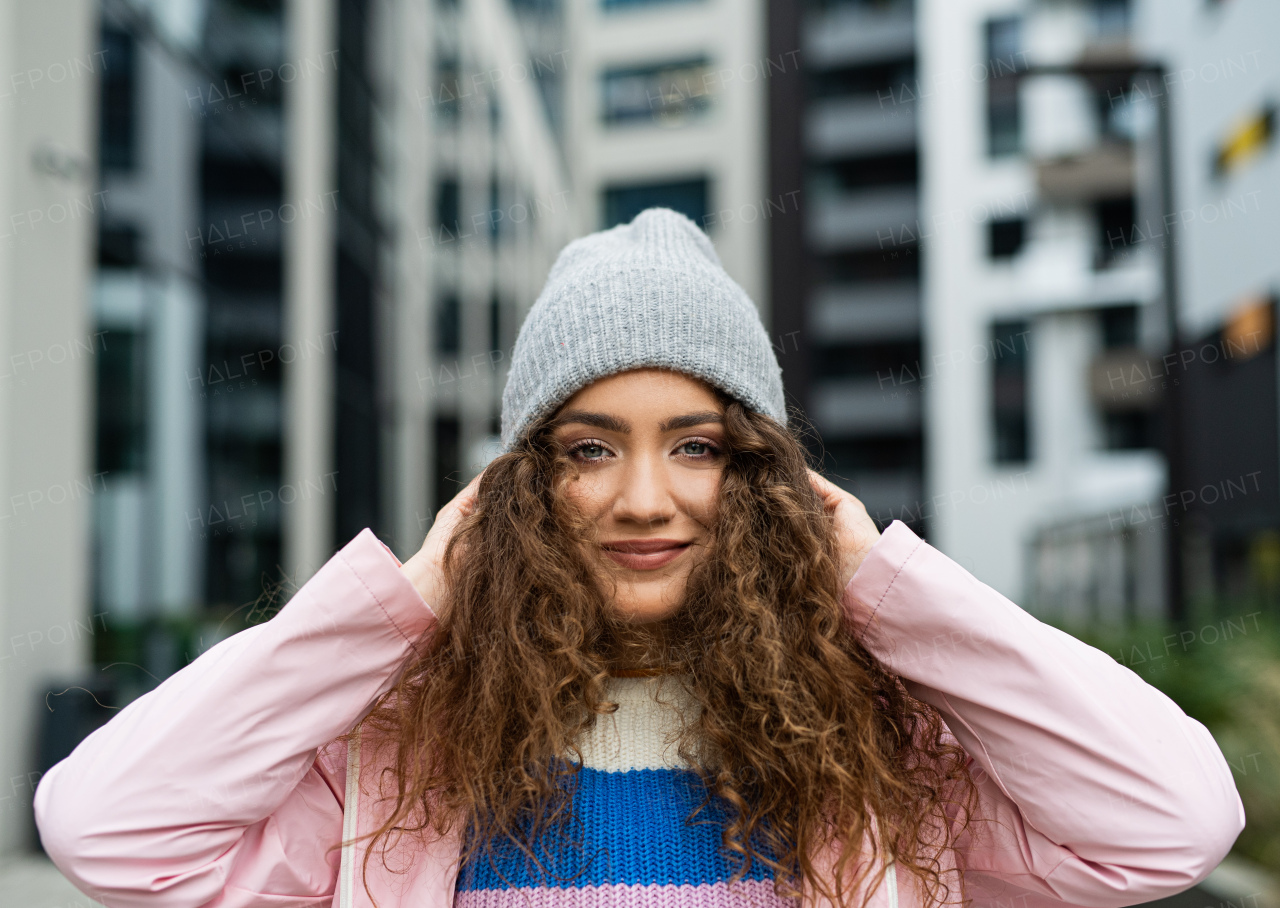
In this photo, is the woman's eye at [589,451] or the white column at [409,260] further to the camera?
the white column at [409,260]

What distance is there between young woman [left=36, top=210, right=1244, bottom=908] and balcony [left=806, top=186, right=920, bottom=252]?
37.0m

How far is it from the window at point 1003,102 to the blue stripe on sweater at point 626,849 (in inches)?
1353

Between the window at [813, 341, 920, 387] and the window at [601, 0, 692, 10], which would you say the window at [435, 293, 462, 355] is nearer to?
the window at [601, 0, 692, 10]

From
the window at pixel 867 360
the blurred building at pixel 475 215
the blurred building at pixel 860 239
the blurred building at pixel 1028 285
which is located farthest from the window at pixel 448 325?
the window at pixel 867 360

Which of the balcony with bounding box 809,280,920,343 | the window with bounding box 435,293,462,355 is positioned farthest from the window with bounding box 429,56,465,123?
the balcony with bounding box 809,280,920,343

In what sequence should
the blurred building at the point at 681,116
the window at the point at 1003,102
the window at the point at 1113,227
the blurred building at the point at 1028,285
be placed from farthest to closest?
the blurred building at the point at 681,116 < the window at the point at 1003,102 < the window at the point at 1113,227 < the blurred building at the point at 1028,285

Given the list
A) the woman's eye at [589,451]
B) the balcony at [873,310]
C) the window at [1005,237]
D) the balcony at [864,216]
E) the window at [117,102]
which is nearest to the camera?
the woman's eye at [589,451]

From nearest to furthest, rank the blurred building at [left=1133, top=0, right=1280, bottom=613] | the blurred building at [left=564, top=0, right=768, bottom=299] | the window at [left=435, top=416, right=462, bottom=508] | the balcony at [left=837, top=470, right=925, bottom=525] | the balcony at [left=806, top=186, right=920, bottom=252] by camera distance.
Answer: the blurred building at [left=1133, top=0, right=1280, bottom=613] < the window at [left=435, top=416, right=462, bottom=508] < the blurred building at [left=564, top=0, right=768, bottom=299] < the balcony at [left=837, top=470, right=925, bottom=525] < the balcony at [left=806, top=186, right=920, bottom=252]

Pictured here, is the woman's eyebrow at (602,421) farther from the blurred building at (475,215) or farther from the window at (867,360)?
the window at (867,360)

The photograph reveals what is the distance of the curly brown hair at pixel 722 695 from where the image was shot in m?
1.69

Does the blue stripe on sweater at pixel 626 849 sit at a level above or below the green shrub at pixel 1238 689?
above

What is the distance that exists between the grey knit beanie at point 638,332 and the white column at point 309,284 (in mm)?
8177

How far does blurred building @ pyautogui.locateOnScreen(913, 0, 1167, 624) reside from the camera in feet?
100

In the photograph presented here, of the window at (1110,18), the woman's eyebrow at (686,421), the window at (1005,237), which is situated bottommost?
the woman's eyebrow at (686,421)
